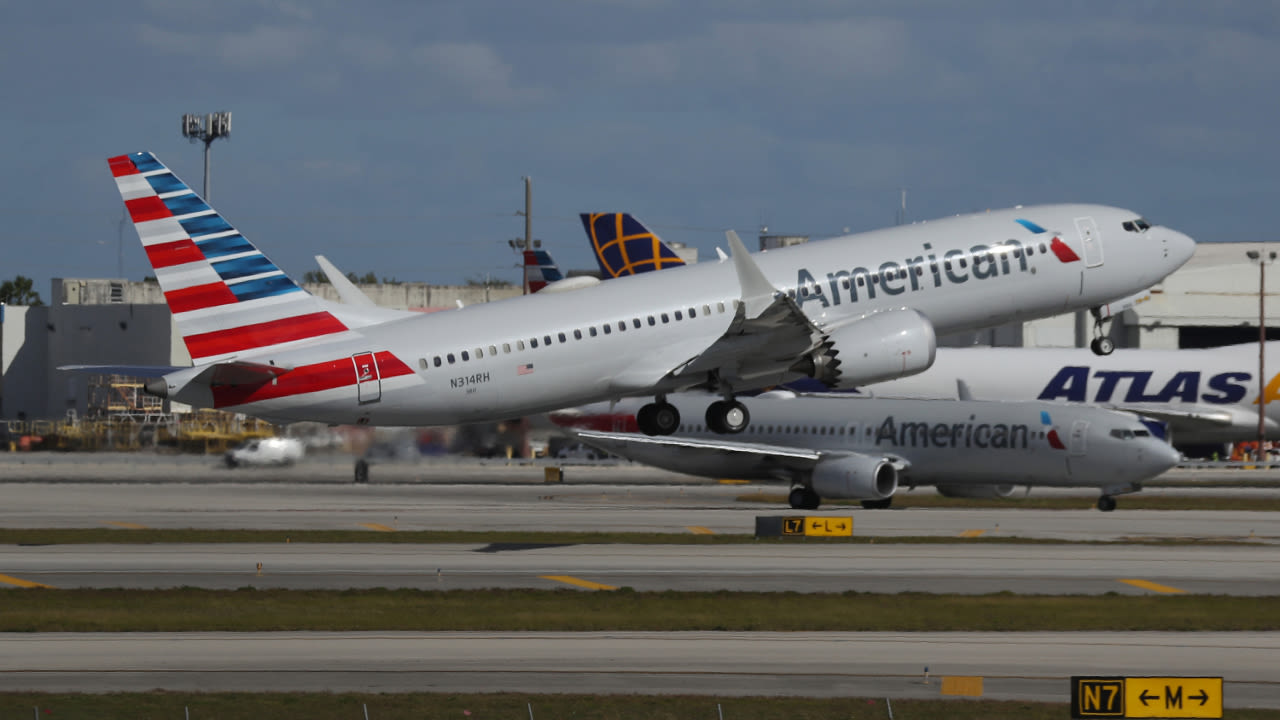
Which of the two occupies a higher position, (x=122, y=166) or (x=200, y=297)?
(x=122, y=166)

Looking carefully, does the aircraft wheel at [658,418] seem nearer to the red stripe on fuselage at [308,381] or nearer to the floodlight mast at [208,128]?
the red stripe on fuselage at [308,381]

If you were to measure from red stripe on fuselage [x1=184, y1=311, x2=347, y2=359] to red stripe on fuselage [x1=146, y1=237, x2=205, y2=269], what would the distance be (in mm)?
2017

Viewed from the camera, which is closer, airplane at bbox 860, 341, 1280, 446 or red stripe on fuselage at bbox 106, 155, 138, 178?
red stripe on fuselage at bbox 106, 155, 138, 178

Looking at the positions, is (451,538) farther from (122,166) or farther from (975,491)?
(975,491)

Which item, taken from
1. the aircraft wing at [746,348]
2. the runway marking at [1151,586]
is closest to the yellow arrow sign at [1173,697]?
the runway marking at [1151,586]

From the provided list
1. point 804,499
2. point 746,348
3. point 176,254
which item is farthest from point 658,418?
point 804,499

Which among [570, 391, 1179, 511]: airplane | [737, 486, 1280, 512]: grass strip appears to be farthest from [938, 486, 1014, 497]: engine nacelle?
[737, 486, 1280, 512]: grass strip

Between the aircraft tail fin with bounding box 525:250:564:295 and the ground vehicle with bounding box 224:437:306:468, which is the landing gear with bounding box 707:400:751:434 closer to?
the ground vehicle with bounding box 224:437:306:468

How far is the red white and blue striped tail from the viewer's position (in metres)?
39.9

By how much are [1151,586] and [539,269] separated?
43.0 m

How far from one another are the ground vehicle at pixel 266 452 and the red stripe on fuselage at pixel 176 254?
27082 mm

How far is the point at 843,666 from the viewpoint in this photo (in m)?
28.4

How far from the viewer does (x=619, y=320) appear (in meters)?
41.8

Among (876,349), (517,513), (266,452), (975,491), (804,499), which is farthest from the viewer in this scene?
(975,491)
